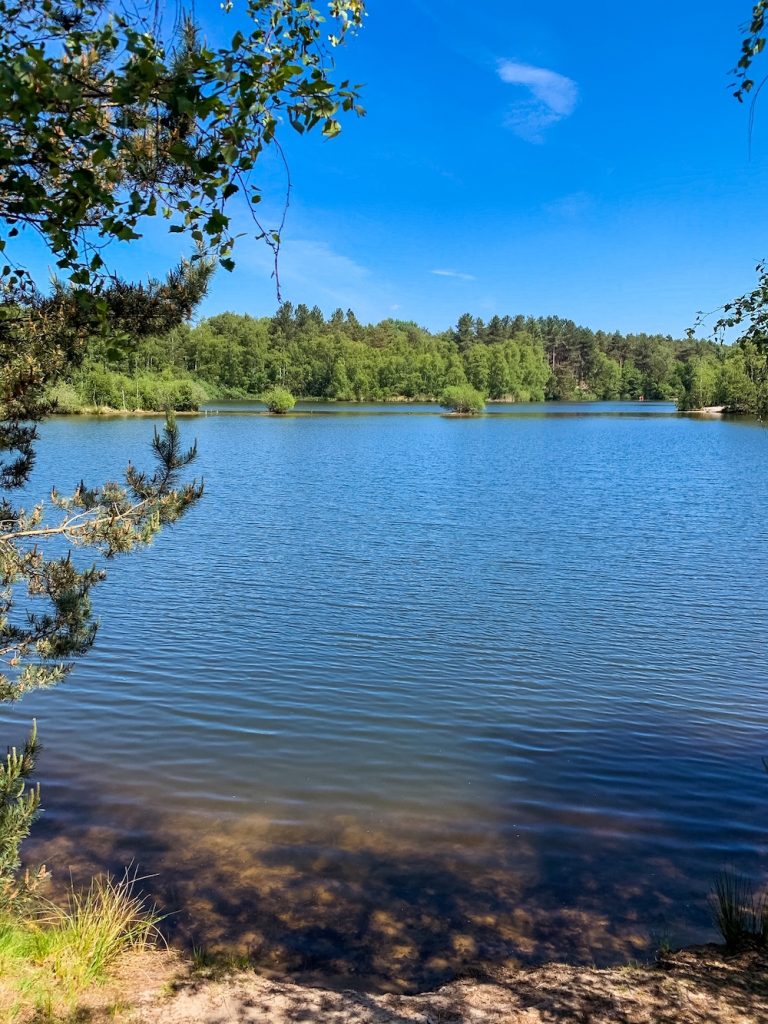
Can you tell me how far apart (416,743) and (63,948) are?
583 cm

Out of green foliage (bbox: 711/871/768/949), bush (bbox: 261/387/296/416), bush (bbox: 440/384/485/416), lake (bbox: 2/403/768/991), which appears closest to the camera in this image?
green foliage (bbox: 711/871/768/949)

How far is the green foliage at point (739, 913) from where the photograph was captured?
5484 mm

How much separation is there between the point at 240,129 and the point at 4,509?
16.2ft

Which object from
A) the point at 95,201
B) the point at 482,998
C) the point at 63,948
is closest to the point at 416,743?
the point at 482,998

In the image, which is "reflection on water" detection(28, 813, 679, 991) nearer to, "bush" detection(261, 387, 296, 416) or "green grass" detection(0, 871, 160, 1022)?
"green grass" detection(0, 871, 160, 1022)

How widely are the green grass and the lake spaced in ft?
1.77

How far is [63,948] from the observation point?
16.0ft

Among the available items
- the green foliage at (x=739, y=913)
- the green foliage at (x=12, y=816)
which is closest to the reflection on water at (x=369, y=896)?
the green foliage at (x=739, y=913)

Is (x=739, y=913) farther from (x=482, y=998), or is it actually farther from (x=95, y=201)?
(x=95, y=201)

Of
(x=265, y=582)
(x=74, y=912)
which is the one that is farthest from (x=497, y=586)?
(x=74, y=912)

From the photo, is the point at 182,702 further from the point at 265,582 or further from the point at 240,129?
the point at 240,129

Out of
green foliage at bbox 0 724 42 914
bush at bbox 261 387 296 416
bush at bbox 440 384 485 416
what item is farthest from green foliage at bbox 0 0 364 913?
bush at bbox 440 384 485 416

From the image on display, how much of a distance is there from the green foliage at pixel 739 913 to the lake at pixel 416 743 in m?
0.22

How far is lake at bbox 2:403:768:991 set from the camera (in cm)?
638
